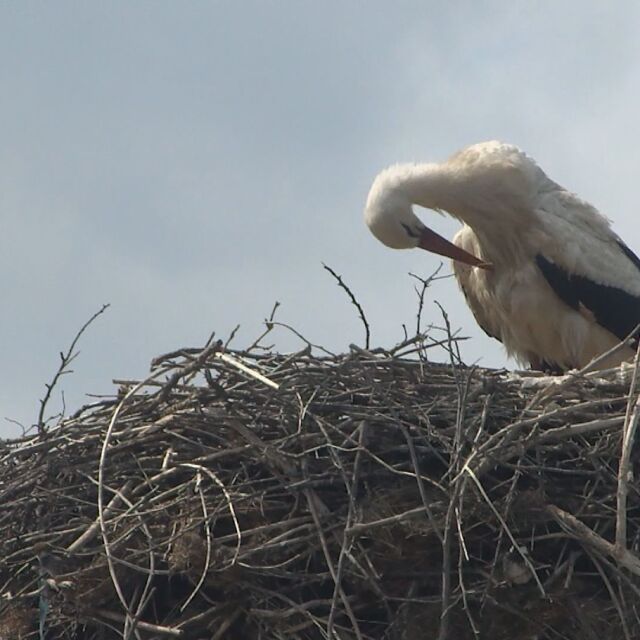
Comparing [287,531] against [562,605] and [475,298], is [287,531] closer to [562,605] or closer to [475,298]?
[562,605]

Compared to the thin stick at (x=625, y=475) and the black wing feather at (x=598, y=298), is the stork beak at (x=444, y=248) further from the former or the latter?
the thin stick at (x=625, y=475)

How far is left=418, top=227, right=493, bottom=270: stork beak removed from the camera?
281 inches

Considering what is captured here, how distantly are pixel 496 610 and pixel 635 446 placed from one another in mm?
736

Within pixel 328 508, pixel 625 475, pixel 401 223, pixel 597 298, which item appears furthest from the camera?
pixel 401 223

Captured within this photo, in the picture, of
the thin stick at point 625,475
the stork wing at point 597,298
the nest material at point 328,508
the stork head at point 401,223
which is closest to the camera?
the thin stick at point 625,475

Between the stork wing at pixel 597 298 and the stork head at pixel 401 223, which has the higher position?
the stork head at pixel 401 223

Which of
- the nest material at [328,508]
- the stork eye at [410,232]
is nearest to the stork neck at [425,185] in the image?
the stork eye at [410,232]

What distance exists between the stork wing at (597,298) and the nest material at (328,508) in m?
1.47

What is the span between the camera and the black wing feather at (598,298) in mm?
6973

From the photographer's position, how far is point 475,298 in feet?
24.5

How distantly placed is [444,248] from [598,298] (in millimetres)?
725

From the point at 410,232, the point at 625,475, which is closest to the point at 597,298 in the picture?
the point at 410,232

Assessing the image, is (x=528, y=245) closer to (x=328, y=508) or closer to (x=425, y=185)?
(x=425, y=185)

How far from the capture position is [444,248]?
281 inches
